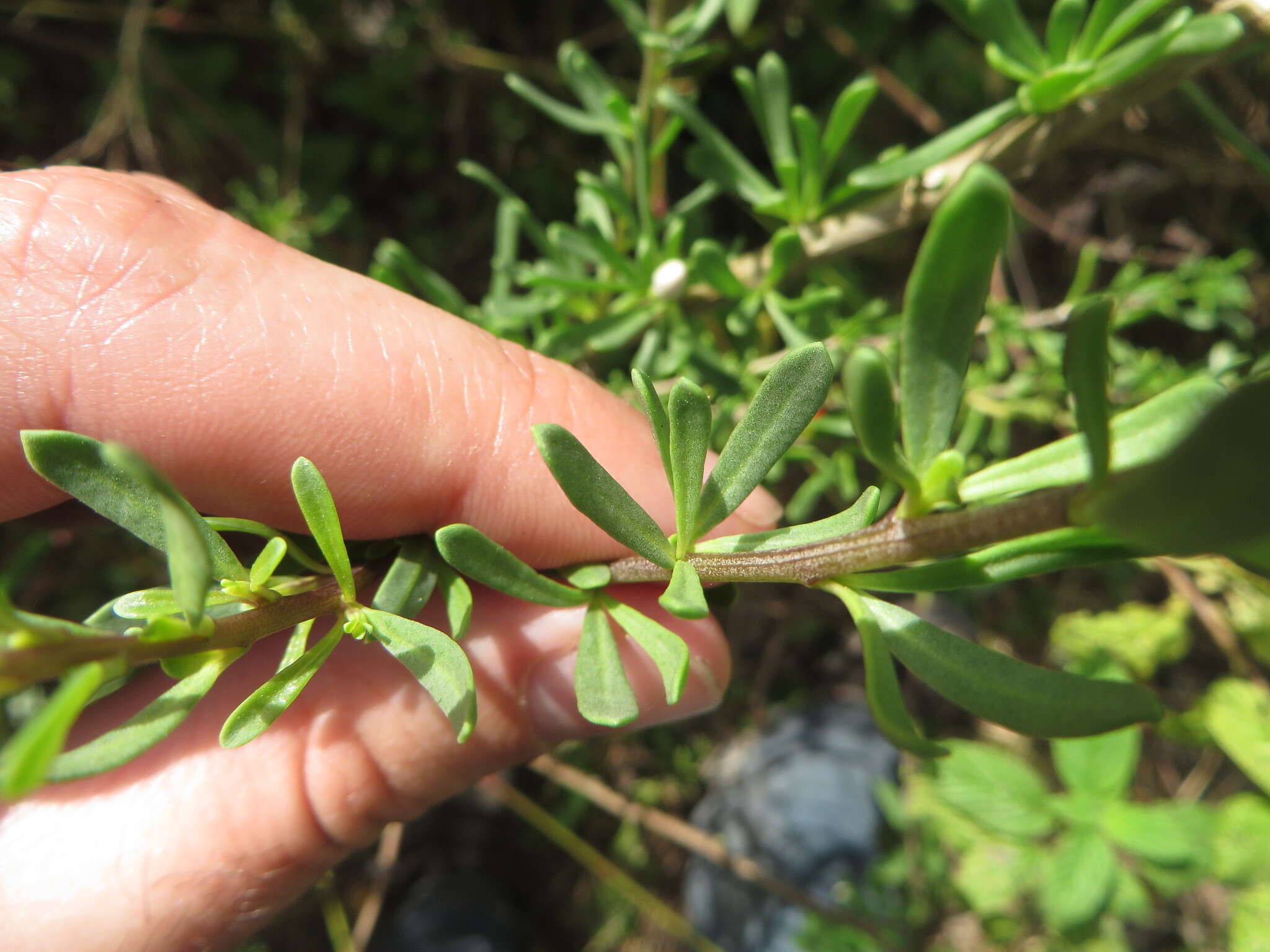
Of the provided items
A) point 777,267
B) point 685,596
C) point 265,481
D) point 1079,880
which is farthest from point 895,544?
point 1079,880

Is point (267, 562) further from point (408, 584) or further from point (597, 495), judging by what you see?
point (597, 495)

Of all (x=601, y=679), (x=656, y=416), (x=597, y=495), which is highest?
(x=656, y=416)

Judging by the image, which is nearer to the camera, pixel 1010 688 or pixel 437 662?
pixel 1010 688

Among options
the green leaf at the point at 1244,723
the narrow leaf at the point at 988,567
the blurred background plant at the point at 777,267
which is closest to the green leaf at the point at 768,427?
the narrow leaf at the point at 988,567

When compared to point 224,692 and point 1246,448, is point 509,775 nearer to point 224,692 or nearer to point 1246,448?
point 224,692

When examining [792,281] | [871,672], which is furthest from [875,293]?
[871,672]

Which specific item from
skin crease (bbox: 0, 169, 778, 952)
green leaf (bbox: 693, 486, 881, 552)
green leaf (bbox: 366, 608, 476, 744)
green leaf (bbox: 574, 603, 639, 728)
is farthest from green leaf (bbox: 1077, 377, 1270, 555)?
skin crease (bbox: 0, 169, 778, 952)

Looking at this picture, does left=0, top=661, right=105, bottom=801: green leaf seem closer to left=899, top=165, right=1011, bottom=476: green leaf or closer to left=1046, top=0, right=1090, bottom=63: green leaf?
left=899, top=165, right=1011, bottom=476: green leaf
